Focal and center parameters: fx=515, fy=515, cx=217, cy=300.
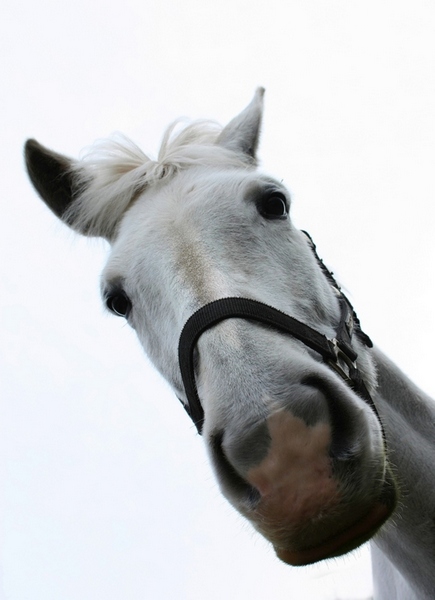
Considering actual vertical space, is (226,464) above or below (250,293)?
below

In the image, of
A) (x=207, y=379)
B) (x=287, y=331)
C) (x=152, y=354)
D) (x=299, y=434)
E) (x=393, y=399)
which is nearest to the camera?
(x=299, y=434)

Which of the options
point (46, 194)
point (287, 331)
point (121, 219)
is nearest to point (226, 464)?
point (287, 331)

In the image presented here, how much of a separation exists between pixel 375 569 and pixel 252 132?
3463mm

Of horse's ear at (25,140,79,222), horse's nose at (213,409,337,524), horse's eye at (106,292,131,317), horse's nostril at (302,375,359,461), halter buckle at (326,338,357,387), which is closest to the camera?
horse's nose at (213,409,337,524)

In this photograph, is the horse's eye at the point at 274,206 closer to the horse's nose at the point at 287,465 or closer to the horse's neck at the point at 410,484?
the horse's neck at the point at 410,484

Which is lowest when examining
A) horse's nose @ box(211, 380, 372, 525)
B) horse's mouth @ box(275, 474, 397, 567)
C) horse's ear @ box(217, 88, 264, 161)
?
horse's mouth @ box(275, 474, 397, 567)

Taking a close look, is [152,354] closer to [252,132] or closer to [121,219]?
[121,219]

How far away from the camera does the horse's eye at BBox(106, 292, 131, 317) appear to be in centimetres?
307

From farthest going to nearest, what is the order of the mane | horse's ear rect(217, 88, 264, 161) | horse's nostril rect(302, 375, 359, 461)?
horse's ear rect(217, 88, 264, 161) < the mane < horse's nostril rect(302, 375, 359, 461)

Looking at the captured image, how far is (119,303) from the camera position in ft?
10.3

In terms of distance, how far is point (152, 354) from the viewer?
3.05 meters

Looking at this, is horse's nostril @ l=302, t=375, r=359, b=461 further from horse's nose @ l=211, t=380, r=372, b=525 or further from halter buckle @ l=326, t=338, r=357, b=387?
halter buckle @ l=326, t=338, r=357, b=387

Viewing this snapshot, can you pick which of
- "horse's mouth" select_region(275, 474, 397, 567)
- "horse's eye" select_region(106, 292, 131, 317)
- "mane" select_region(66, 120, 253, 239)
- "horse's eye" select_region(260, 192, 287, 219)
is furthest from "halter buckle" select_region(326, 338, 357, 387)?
"mane" select_region(66, 120, 253, 239)

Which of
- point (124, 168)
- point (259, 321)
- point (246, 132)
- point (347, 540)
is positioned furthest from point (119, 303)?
point (347, 540)
